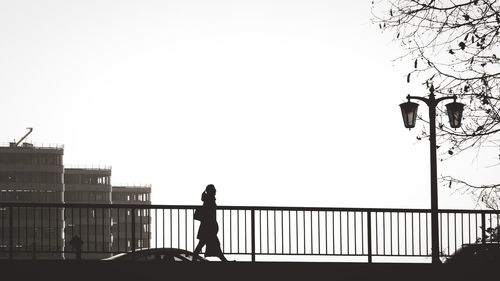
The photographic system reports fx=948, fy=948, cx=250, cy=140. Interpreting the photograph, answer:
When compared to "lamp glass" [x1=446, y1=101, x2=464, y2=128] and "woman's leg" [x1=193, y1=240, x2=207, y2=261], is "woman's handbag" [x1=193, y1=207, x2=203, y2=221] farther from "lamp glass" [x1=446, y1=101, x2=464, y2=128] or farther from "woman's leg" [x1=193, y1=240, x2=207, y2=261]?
"lamp glass" [x1=446, y1=101, x2=464, y2=128]

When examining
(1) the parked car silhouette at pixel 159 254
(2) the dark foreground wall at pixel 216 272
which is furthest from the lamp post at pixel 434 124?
(1) the parked car silhouette at pixel 159 254

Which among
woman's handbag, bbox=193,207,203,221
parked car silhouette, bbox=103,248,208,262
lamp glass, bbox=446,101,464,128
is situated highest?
lamp glass, bbox=446,101,464,128

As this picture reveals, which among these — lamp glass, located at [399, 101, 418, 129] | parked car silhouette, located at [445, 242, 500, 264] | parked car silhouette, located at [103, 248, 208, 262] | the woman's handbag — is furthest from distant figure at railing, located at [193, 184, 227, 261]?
lamp glass, located at [399, 101, 418, 129]

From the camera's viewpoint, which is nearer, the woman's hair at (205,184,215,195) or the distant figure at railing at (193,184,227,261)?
the distant figure at railing at (193,184,227,261)

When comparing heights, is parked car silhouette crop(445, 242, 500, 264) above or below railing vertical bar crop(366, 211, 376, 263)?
below

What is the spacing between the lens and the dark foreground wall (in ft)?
48.6

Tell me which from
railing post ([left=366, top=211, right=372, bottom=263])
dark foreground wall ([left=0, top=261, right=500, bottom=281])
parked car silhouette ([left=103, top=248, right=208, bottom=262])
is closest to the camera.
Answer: dark foreground wall ([left=0, top=261, right=500, bottom=281])

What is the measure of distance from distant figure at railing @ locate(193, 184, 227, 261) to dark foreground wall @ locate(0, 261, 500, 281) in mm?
2808

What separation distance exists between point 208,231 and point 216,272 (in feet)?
11.2

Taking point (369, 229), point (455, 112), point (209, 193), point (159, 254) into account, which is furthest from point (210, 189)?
point (455, 112)

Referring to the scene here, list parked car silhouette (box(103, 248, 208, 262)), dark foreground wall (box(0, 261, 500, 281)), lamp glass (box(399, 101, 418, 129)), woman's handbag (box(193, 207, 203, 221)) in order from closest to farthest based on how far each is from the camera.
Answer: dark foreground wall (box(0, 261, 500, 281))
parked car silhouette (box(103, 248, 208, 262))
woman's handbag (box(193, 207, 203, 221))
lamp glass (box(399, 101, 418, 129))

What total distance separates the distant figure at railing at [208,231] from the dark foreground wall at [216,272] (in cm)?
281

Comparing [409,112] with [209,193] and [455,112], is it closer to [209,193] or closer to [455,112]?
[455,112]

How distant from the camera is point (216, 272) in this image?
15.2 meters
